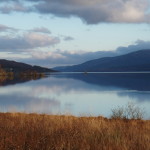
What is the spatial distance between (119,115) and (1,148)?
14.6 meters

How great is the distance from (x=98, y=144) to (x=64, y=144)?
38.3 inches

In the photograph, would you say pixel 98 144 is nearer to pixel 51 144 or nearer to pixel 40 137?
pixel 51 144

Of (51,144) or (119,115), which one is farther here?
(119,115)

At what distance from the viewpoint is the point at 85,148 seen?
859 cm

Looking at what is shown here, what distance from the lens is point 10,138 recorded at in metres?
9.63

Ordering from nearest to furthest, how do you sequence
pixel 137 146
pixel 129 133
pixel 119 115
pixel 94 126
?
pixel 137 146 < pixel 129 133 < pixel 94 126 < pixel 119 115

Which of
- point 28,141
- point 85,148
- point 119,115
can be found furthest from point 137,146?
point 119,115

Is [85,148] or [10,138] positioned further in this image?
[10,138]

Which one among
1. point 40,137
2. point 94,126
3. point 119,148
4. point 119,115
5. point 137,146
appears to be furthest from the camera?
point 119,115

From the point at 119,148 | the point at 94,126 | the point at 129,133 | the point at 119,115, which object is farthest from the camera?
the point at 119,115

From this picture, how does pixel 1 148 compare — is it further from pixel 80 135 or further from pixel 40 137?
pixel 80 135

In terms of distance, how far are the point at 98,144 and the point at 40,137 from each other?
6.37ft

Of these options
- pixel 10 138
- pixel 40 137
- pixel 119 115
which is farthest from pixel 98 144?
pixel 119 115

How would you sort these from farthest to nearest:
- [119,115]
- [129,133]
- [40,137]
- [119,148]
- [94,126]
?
[119,115] → [94,126] → [129,133] → [40,137] → [119,148]
